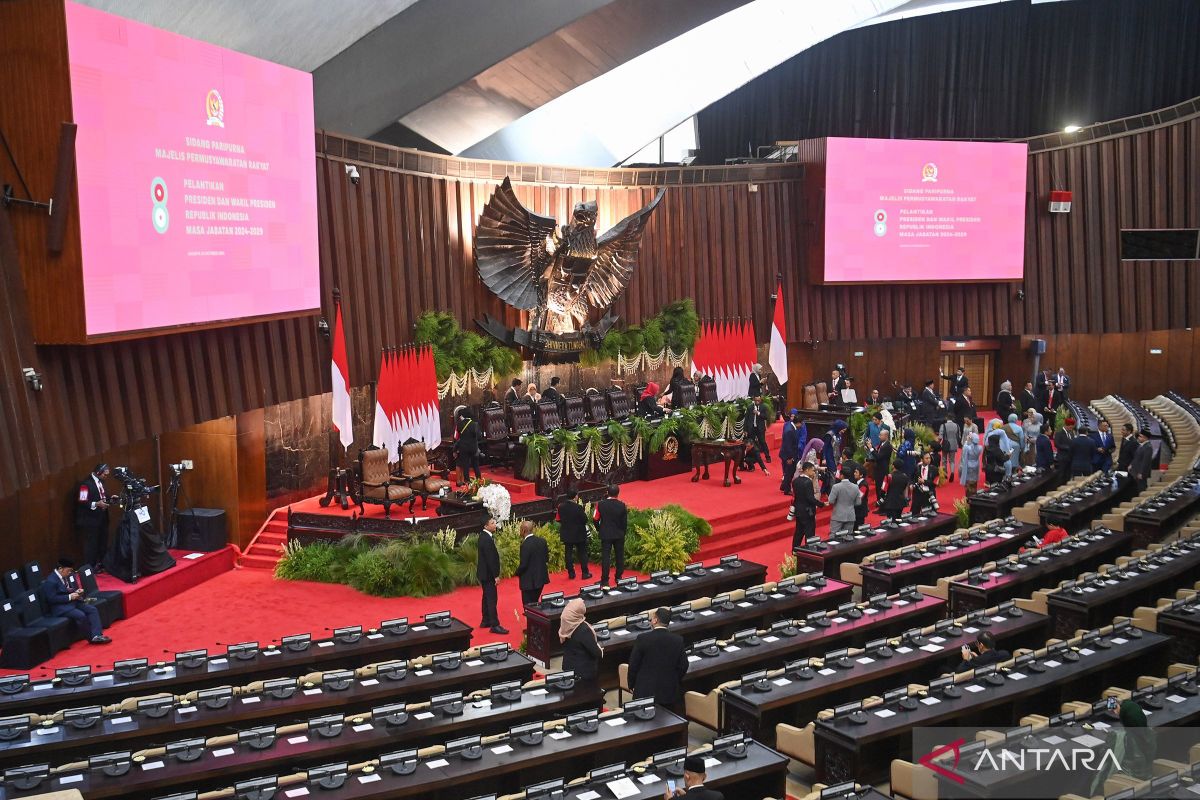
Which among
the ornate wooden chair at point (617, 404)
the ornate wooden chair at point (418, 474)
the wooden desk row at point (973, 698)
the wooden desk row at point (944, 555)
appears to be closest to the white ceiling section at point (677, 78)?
the ornate wooden chair at point (617, 404)

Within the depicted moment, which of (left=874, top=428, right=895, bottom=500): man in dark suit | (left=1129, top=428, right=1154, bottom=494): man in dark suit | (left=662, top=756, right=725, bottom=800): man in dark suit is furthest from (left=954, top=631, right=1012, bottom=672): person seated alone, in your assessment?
(left=1129, top=428, right=1154, bottom=494): man in dark suit

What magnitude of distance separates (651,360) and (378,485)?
7388 millimetres

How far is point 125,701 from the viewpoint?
6.97 meters

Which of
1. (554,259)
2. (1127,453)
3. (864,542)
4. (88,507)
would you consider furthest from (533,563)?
(1127,453)

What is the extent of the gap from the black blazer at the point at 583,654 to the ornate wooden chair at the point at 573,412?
338 inches

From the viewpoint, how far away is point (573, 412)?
16.5 meters

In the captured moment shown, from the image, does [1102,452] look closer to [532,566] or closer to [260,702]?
[532,566]

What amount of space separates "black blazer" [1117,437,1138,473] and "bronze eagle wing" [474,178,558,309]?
28.4ft

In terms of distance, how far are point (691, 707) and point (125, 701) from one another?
3.78m

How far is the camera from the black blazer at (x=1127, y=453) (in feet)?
47.2

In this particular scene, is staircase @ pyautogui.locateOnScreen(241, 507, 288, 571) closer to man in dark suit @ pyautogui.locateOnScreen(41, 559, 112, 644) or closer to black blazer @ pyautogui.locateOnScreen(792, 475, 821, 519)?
man in dark suit @ pyautogui.locateOnScreen(41, 559, 112, 644)

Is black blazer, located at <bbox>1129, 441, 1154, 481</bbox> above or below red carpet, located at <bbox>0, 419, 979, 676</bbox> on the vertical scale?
above

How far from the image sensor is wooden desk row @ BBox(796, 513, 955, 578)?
446 inches

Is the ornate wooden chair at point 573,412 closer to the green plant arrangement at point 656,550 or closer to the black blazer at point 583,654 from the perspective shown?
the green plant arrangement at point 656,550
